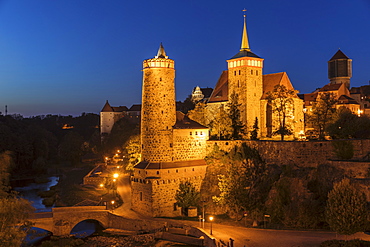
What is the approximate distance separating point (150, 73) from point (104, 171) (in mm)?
26348

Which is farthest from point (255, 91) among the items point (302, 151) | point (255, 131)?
point (302, 151)

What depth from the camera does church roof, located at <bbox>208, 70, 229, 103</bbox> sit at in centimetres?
4884

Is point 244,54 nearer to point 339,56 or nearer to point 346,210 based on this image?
point 346,210

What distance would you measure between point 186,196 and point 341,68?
182 feet

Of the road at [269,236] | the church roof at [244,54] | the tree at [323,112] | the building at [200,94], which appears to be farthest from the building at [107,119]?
the road at [269,236]

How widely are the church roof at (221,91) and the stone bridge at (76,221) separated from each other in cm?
2205

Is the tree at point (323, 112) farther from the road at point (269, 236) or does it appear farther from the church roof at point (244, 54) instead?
the road at point (269, 236)

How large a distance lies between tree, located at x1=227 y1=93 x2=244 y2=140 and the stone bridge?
48.1 feet

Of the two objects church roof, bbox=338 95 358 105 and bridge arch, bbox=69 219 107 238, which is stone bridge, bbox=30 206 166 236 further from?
church roof, bbox=338 95 358 105

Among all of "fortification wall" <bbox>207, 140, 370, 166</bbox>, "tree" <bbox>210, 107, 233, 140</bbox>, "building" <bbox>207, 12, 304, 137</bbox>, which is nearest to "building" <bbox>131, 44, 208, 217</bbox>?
"tree" <bbox>210, 107, 233, 140</bbox>

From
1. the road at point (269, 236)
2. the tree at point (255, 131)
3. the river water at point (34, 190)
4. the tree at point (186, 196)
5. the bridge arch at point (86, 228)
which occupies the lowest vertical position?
the bridge arch at point (86, 228)

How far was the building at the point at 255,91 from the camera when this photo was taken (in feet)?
150

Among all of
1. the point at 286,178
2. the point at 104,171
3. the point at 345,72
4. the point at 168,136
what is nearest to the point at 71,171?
the point at 104,171

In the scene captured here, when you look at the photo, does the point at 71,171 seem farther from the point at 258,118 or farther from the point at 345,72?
the point at 345,72
